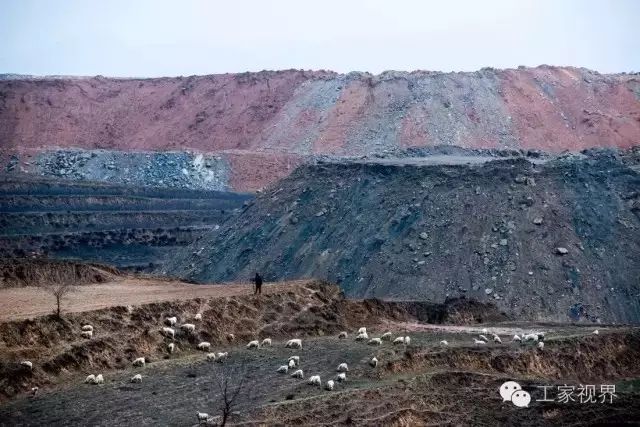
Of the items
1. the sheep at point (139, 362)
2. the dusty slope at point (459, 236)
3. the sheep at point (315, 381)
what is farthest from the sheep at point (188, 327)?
the dusty slope at point (459, 236)

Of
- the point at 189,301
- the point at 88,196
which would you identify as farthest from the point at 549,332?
the point at 88,196

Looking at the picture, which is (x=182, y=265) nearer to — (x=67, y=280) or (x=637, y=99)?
(x=67, y=280)

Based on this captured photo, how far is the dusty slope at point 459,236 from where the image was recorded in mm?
41875

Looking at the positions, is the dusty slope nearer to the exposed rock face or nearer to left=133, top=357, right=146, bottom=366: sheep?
left=133, top=357, right=146, bottom=366: sheep

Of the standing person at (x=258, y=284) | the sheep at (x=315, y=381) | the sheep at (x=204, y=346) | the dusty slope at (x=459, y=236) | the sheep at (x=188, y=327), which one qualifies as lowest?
the sheep at (x=315, y=381)

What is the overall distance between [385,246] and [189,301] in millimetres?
17769

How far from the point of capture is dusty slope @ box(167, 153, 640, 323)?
41.9 meters

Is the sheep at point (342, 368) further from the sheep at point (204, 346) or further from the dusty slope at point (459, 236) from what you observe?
the dusty slope at point (459, 236)

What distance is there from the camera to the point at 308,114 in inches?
3494

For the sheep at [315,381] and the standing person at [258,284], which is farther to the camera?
the standing person at [258,284]

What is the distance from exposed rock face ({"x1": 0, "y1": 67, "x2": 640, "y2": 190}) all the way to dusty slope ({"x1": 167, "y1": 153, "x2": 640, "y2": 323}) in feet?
86.9

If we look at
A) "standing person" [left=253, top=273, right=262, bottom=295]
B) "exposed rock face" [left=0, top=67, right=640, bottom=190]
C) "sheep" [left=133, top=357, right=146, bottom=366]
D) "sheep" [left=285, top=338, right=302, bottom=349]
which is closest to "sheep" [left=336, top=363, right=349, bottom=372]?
"sheep" [left=285, top=338, right=302, bottom=349]

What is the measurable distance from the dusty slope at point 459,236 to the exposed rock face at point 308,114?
86.9ft

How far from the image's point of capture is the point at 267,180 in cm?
7825
